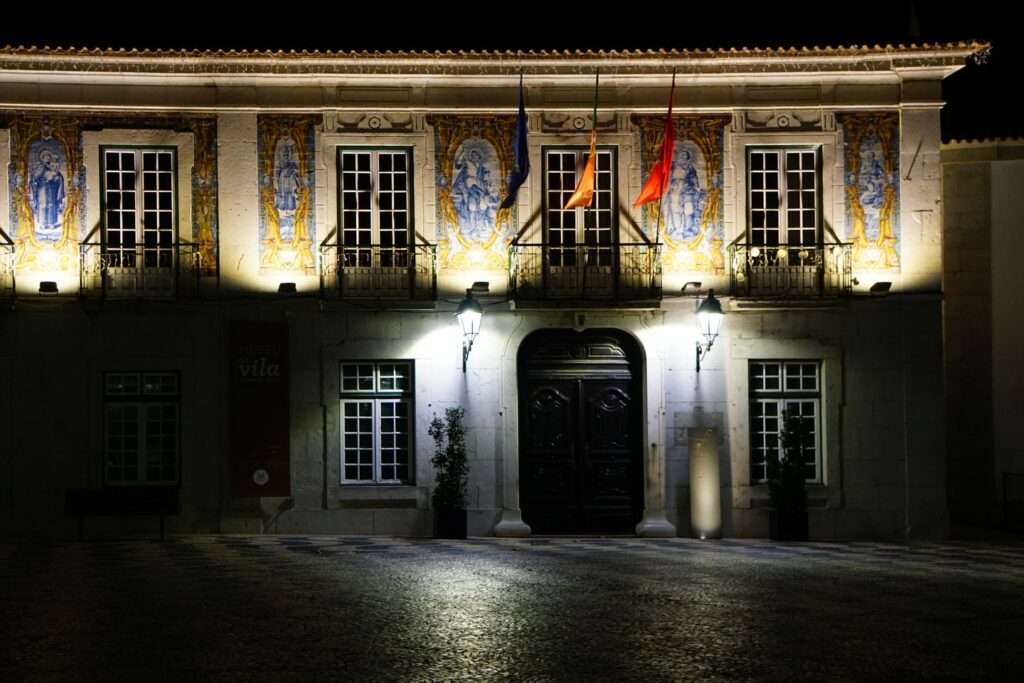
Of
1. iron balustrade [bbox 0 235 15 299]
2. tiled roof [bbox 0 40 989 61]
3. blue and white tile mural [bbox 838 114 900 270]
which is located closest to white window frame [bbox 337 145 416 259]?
tiled roof [bbox 0 40 989 61]

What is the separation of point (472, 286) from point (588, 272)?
5.40 feet

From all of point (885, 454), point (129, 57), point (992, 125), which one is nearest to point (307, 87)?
point (129, 57)

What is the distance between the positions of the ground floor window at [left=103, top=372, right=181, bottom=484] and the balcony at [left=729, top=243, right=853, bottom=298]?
810cm

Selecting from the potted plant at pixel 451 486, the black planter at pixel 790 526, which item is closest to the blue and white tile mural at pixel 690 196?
the black planter at pixel 790 526

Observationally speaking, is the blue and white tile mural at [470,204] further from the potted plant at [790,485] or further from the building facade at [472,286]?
the potted plant at [790,485]

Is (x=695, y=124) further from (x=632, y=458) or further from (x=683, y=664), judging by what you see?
(x=683, y=664)

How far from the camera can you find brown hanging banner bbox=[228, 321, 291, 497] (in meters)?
16.6

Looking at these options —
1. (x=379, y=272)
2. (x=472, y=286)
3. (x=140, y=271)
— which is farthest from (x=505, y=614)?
(x=140, y=271)

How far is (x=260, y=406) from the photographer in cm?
1664

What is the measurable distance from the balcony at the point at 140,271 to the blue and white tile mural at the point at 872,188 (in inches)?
365

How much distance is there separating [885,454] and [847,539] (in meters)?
1.33

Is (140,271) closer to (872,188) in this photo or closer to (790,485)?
(790,485)

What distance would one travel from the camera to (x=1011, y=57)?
22.9m

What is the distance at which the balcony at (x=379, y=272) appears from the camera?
54.7 ft
